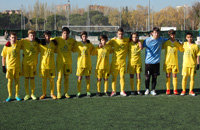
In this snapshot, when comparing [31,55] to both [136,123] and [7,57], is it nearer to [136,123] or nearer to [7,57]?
[7,57]

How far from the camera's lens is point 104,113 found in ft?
18.6

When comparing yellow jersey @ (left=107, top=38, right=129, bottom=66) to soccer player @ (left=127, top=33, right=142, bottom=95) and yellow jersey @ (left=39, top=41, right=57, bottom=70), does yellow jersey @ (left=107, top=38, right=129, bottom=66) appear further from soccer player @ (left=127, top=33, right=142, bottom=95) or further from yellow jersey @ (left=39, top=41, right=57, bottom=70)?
yellow jersey @ (left=39, top=41, right=57, bottom=70)

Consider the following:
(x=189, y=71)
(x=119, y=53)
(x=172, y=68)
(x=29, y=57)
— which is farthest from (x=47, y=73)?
(x=189, y=71)

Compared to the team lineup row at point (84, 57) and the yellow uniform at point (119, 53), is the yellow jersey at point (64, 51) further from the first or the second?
the yellow uniform at point (119, 53)

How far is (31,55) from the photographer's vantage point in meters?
6.61

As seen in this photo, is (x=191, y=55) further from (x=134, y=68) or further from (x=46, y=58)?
(x=46, y=58)

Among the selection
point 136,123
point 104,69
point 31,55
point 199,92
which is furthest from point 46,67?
point 199,92

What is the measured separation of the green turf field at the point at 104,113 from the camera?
4.98 meters

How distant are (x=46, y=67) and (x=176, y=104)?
2.99 metres

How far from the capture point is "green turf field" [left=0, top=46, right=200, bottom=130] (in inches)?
196

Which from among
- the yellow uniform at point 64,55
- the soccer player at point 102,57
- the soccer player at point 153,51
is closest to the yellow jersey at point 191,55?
the soccer player at point 153,51

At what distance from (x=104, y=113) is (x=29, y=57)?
221 centimetres

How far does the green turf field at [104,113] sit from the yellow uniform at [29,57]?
68 cm

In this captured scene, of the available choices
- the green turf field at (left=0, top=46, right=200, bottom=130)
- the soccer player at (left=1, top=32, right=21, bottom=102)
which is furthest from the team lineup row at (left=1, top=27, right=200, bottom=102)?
the green turf field at (left=0, top=46, right=200, bottom=130)
